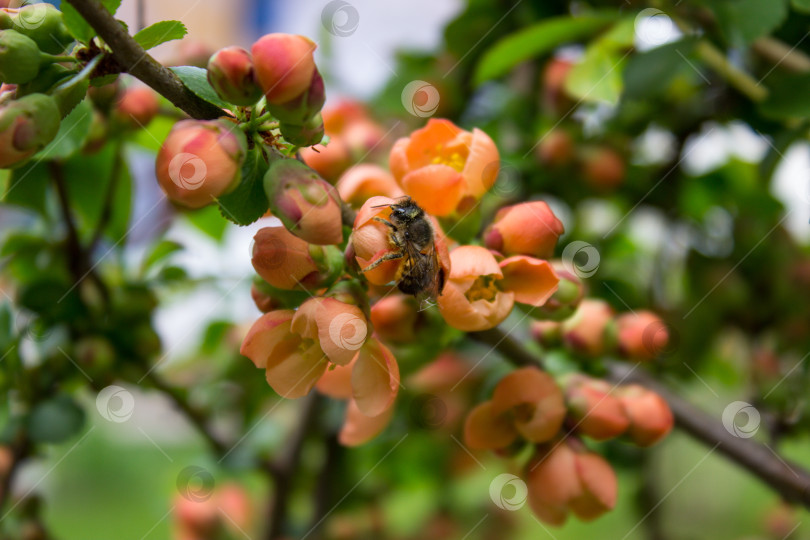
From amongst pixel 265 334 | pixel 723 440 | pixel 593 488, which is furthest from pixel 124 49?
pixel 723 440

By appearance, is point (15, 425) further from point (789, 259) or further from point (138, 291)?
point (789, 259)

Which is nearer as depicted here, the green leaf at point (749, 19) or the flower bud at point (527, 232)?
the flower bud at point (527, 232)

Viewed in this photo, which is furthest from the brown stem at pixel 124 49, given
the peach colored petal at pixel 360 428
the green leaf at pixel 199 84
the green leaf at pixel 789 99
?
the green leaf at pixel 789 99

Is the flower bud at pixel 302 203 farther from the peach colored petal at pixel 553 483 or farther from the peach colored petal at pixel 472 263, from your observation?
the peach colored petal at pixel 553 483

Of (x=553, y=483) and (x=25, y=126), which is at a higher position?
(x=25, y=126)

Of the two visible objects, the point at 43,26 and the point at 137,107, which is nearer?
the point at 43,26

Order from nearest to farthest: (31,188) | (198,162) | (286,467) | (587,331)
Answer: (198,162), (587,331), (31,188), (286,467)

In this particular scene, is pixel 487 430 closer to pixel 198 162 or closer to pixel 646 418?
pixel 646 418

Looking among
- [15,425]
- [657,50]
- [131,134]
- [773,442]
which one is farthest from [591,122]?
[15,425]
